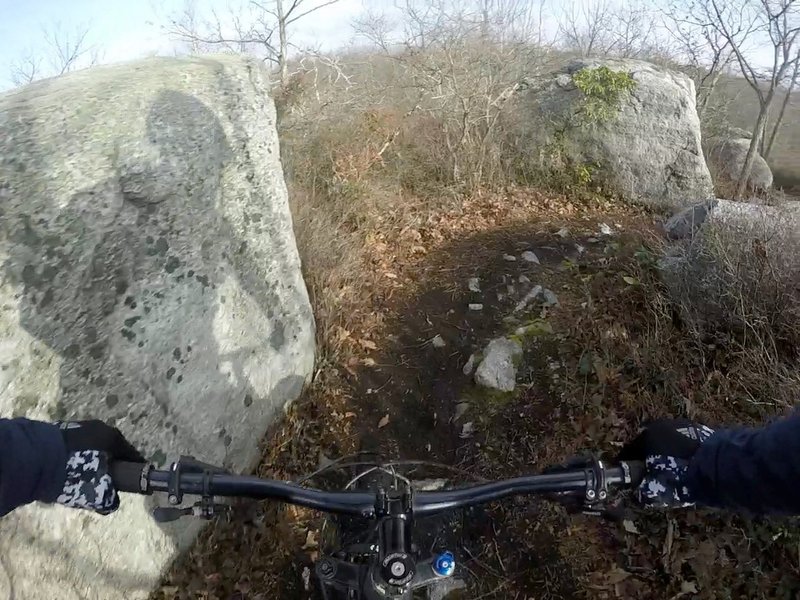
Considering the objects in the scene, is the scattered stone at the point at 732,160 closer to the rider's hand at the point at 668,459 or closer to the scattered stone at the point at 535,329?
the scattered stone at the point at 535,329

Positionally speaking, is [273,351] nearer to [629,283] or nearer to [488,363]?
[488,363]

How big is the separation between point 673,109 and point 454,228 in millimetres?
4461

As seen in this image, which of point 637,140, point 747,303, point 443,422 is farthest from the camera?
point 637,140

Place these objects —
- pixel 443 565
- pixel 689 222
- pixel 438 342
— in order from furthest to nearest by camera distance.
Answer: pixel 689 222
pixel 438 342
pixel 443 565

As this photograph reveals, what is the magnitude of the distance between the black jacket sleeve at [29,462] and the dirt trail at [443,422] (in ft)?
7.14

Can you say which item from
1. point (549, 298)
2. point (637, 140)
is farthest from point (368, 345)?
point (637, 140)

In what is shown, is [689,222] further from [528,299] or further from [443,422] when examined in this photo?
[443,422]

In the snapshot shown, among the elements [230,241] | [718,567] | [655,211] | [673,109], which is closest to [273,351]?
[230,241]

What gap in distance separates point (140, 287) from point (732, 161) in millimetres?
12800

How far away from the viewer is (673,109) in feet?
29.2

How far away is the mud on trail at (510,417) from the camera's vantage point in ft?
11.1

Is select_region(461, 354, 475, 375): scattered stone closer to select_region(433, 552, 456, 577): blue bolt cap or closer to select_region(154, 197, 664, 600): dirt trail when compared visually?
select_region(154, 197, 664, 600): dirt trail

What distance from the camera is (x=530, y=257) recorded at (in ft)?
20.1

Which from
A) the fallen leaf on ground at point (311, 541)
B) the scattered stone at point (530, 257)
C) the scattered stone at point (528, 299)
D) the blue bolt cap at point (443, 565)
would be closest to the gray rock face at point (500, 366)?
the scattered stone at point (528, 299)
